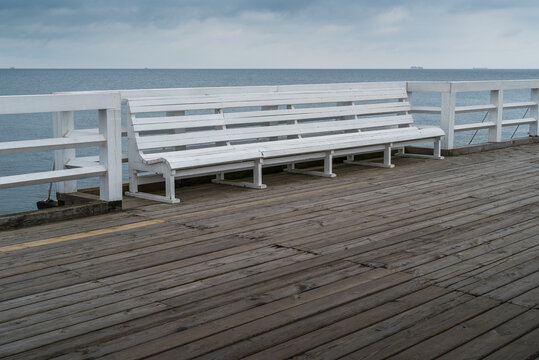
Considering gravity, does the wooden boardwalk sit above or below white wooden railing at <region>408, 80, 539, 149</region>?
below

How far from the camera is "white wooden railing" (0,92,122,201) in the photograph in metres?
4.59

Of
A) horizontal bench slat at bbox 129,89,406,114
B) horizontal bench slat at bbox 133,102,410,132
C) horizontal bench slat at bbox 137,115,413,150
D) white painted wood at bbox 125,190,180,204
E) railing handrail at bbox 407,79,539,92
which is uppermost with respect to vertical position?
railing handrail at bbox 407,79,539,92

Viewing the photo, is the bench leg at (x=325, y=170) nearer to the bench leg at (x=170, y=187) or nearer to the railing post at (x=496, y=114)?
the bench leg at (x=170, y=187)

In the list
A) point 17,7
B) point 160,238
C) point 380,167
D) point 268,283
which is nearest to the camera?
point 268,283

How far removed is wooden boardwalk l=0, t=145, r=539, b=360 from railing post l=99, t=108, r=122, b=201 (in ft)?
0.75

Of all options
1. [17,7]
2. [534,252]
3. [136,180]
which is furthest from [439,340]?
[17,7]

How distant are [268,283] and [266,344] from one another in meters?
0.74

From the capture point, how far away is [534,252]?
3.89 metres

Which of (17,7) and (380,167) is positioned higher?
(17,7)

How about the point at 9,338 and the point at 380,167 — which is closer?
the point at 9,338

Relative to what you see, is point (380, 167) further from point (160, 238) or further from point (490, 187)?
point (160, 238)

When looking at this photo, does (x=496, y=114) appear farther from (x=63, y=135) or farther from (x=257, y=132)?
(x=63, y=135)

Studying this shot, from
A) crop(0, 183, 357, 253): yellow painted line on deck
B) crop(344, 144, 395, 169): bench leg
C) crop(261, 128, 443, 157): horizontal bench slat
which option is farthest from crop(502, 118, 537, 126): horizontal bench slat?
crop(0, 183, 357, 253): yellow painted line on deck

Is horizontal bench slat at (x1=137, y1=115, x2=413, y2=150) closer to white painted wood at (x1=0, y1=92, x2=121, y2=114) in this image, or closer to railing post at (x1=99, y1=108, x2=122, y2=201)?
railing post at (x1=99, y1=108, x2=122, y2=201)
